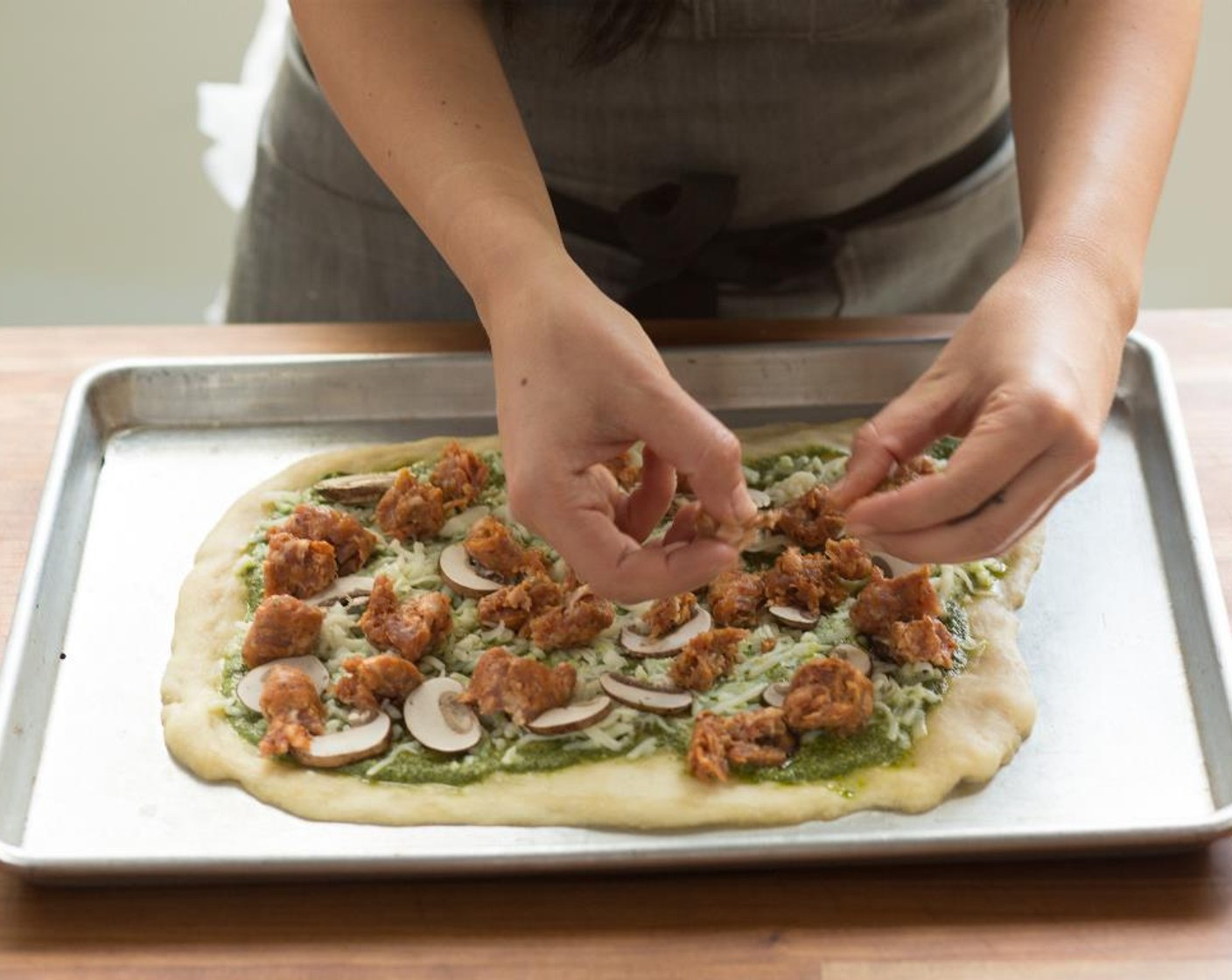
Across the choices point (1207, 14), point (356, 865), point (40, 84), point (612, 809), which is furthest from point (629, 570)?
point (40, 84)

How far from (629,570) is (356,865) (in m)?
0.37

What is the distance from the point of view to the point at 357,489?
1864 mm

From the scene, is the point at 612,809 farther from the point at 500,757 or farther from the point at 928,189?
the point at 928,189

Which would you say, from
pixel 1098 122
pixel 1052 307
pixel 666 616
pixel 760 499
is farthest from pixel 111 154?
pixel 1052 307

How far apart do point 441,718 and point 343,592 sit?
9.0 inches

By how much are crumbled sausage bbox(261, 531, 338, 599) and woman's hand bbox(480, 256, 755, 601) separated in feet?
1.28

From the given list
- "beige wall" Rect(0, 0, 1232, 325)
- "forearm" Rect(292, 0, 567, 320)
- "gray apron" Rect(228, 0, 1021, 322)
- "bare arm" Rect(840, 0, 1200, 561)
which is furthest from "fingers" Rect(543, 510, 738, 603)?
"beige wall" Rect(0, 0, 1232, 325)

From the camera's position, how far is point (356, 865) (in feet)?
4.66

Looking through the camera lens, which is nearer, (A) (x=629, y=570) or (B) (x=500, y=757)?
(A) (x=629, y=570)

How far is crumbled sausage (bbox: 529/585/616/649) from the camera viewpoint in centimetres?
167

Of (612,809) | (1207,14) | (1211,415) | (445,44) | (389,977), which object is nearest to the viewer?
(389,977)

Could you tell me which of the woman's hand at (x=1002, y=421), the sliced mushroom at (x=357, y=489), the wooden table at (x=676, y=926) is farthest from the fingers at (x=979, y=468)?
the sliced mushroom at (x=357, y=489)

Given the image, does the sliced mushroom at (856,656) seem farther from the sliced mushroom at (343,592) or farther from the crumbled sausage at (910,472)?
the sliced mushroom at (343,592)

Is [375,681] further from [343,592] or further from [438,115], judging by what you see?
[438,115]
